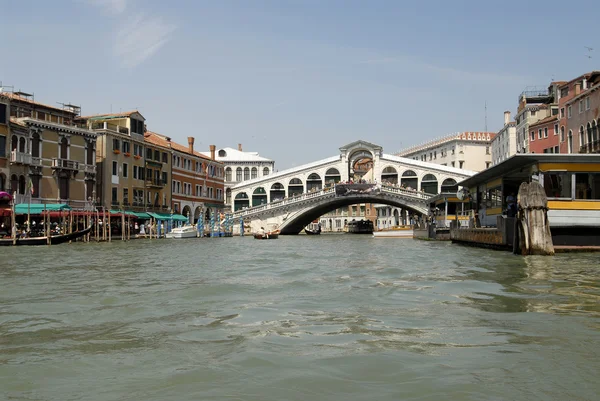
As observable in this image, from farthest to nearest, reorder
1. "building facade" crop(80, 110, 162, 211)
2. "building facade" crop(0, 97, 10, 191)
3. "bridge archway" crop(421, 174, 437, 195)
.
Answer: "bridge archway" crop(421, 174, 437, 195)
"building facade" crop(80, 110, 162, 211)
"building facade" crop(0, 97, 10, 191)

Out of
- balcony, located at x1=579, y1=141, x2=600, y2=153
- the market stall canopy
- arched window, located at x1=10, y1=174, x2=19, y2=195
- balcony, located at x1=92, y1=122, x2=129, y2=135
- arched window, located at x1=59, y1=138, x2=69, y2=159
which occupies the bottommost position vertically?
the market stall canopy

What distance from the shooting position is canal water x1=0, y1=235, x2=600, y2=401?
3492mm

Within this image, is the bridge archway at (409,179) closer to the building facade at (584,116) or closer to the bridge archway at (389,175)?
the bridge archway at (389,175)

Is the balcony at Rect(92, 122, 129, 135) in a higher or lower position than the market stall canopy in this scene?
higher

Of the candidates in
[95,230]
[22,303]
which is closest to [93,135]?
[95,230]

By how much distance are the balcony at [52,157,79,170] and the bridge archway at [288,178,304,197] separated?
22773mm

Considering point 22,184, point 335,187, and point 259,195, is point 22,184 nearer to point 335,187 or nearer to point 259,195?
point 335,187

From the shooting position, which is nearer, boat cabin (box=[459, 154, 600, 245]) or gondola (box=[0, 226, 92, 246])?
boat cabin (box=[459, 154, 600, 245])

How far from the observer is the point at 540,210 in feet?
44.6

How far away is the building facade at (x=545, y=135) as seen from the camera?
121 ft

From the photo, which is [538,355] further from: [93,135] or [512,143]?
[512,143]

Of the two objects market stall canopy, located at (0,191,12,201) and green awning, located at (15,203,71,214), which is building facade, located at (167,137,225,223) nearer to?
green awning, located at (15,203,71,214)

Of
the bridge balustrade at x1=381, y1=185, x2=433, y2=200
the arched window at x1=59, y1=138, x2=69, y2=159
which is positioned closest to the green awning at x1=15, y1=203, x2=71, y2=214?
the arched window at x1=59, y1=138, x2=69, y2=159

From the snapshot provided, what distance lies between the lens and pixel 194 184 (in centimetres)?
4603
